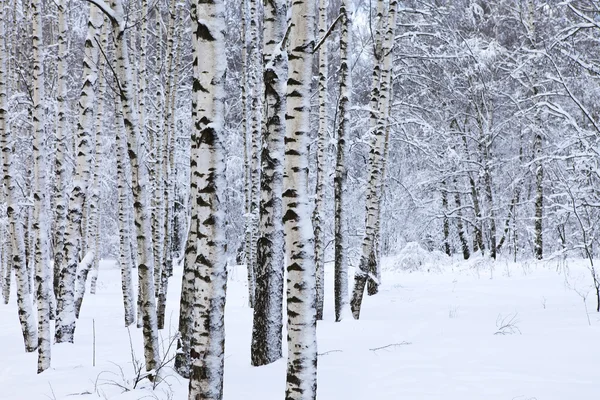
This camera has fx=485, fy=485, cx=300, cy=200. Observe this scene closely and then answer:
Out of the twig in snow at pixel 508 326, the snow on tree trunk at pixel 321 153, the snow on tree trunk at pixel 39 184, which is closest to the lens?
the twig in snow at pixel 508 326

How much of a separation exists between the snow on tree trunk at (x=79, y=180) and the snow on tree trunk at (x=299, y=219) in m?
3.52

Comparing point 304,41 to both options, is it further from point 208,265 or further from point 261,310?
point 261,310

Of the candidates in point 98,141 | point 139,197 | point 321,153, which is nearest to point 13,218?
point 98,141

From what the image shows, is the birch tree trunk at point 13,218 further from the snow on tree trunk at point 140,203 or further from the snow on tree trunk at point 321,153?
the snow on tree trunk at point 321,153

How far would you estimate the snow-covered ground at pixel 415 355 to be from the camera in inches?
170

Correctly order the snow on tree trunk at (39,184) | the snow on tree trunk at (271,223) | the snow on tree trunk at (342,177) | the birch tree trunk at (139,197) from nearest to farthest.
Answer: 1. the birch tree trunk at (139,197)
2. the snow on tree trunk at (271,223)
3. the snow on tree trunk at (39,184)
4. the snow on tree trunk at (342,177)

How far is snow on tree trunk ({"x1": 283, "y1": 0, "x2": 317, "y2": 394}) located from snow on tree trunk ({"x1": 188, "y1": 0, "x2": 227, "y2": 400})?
51cm

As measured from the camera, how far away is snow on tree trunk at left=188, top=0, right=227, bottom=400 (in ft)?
11.3

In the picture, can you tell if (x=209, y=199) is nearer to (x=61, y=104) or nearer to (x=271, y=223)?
(x=271, y=223)

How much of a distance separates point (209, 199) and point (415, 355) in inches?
129

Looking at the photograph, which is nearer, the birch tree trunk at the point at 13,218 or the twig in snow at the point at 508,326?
the twig in snow at the point at 508,326

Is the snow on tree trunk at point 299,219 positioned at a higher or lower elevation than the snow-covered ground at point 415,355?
higher

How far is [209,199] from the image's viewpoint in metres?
3.44

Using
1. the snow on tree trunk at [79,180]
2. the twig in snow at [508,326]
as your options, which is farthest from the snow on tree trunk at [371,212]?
the snow on tree trunk at [79,180]
